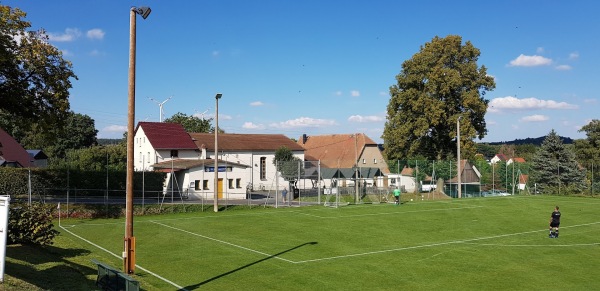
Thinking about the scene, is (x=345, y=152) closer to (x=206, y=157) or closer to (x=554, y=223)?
(x=206, y=157)

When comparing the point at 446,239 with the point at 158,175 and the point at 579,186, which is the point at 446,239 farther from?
the point at 579,186

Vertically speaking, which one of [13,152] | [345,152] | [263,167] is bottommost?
[263,167]

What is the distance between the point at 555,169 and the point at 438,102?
637 inches

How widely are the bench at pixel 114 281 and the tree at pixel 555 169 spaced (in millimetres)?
55403

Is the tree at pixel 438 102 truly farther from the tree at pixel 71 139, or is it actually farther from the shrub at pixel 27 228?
the tree at pixel 71 139

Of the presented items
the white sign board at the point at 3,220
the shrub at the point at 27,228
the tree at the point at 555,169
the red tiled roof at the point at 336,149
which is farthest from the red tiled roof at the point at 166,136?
the white sign board at the point at 3,220

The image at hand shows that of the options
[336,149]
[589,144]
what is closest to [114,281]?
[336,149]

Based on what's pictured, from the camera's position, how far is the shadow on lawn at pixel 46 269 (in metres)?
12.8

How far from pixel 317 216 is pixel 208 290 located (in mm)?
19662

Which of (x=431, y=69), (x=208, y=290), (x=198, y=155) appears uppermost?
(x=431, y=69)

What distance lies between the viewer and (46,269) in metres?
14.8

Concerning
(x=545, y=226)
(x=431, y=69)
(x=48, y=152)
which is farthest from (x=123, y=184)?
(x=48, y=152)

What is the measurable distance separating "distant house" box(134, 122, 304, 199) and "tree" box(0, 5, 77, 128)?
742 inches

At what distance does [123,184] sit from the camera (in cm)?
5281
